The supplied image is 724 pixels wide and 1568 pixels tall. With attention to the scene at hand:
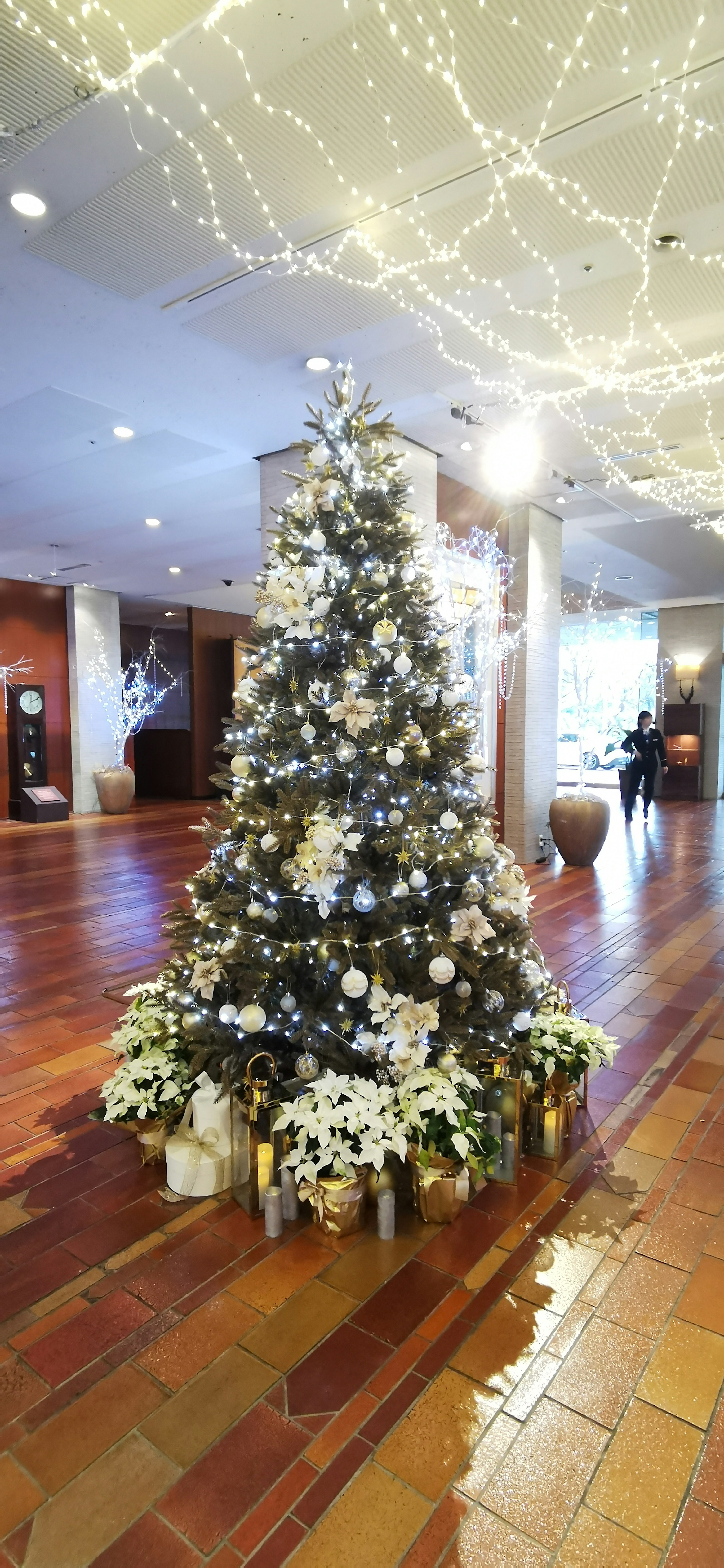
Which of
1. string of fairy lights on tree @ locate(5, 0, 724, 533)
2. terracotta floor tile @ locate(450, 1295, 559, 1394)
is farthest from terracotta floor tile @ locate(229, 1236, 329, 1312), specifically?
string of fairy lights on tree @ locate(5, 0, 724, 533)

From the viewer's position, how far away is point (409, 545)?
7.52 feet

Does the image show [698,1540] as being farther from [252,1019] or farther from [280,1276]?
[252,1019]

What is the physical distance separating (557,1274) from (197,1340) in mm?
815

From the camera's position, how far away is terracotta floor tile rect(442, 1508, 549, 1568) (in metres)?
1.19

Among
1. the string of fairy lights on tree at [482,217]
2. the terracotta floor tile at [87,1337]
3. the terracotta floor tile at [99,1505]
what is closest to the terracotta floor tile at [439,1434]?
the terracotta floor tile at [99,1505]

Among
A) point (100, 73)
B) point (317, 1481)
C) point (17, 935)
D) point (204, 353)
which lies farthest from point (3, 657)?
point (317, 1481)

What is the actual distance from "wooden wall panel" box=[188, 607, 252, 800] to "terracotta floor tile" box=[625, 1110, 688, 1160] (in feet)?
35.1

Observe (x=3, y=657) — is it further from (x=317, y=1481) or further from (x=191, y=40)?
(x=317, y=1481)

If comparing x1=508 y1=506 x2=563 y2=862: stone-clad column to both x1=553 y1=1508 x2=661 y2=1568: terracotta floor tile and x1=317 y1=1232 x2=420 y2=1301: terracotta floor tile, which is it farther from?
x1=553 y1=1508 x2=661 y2=1568: terracotta floor tile

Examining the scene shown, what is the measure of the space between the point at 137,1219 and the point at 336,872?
1026 millimetres

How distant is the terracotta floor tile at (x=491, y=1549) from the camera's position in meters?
1.19

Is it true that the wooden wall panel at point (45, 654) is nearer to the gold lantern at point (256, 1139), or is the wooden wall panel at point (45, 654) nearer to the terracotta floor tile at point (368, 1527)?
the gold lantern at point (256, 1139)

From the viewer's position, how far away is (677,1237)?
1938 mm

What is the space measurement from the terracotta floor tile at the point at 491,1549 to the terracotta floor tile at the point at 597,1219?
73 centimetres
